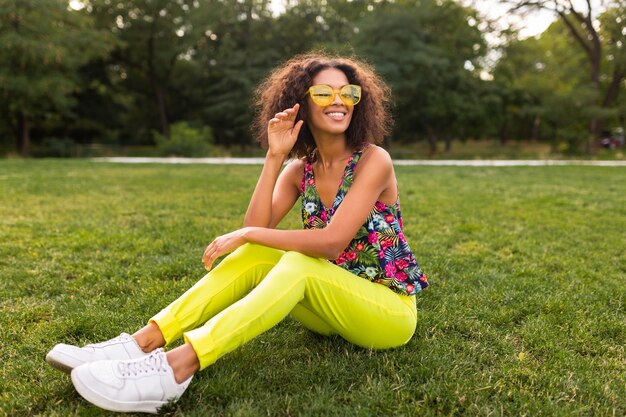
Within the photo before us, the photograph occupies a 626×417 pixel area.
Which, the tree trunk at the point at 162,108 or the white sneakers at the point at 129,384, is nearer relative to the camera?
the white sneakers at the point at 129,384

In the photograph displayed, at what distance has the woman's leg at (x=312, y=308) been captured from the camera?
6.25 ft

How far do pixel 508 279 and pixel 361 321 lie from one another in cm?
205

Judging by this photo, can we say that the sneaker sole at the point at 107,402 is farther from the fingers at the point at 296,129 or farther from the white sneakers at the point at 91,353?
the fingers at the point at 296,129

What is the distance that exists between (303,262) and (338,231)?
0.23 m

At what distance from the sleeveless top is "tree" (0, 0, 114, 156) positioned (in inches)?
927

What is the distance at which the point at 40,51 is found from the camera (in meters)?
21.8

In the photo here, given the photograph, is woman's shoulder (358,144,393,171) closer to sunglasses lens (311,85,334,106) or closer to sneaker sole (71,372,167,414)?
sunglasses lens (311,85,334,106)

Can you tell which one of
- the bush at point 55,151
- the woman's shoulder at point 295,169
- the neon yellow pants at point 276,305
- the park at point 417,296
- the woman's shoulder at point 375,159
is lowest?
the bush at point 55,151

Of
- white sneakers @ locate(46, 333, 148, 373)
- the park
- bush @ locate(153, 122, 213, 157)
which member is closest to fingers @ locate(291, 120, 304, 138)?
the park

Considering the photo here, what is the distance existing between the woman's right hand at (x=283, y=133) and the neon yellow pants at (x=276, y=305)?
561 millimetres

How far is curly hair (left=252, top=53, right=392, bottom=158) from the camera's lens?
2.59 meters

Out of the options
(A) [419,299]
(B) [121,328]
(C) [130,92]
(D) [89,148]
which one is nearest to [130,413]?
(B) [121,328]

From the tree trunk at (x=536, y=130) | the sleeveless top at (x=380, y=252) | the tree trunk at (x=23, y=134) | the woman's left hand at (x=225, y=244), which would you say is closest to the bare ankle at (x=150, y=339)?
the woman's left hand at (x=225, y=244)

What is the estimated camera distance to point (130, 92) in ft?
114
